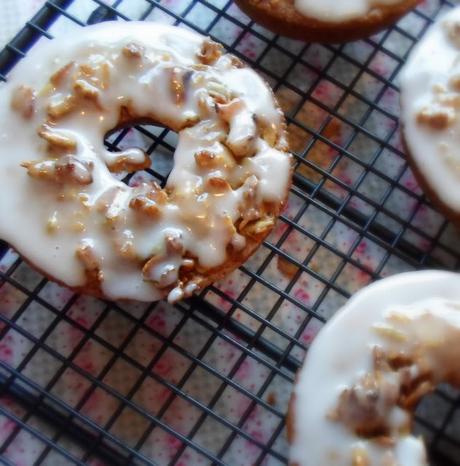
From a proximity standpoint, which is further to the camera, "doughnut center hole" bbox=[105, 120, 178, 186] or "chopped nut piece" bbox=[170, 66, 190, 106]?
"doughnut center hole" bbox=[105, 120, 178, 186]

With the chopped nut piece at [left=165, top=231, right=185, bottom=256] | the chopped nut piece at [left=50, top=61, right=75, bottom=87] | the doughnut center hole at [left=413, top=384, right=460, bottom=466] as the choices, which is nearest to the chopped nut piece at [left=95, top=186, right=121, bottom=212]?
the chopped nut piece at [left=165, top=231, right=185, bottom=256]

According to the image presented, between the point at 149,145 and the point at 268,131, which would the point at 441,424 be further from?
the point at 149,145

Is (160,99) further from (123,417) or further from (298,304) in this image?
(123,417)

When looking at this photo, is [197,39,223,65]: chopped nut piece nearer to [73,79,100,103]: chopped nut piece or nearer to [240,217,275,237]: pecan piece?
[73,79,100,103]: chopped nut piece

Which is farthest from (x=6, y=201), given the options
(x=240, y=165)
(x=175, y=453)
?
(x=175, y=453)

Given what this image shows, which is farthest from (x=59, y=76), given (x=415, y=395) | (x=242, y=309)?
(x=415, y=395)

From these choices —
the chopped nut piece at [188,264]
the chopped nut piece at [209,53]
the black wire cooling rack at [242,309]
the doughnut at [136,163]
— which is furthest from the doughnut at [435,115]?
the chopped nut piece at [188,264]
